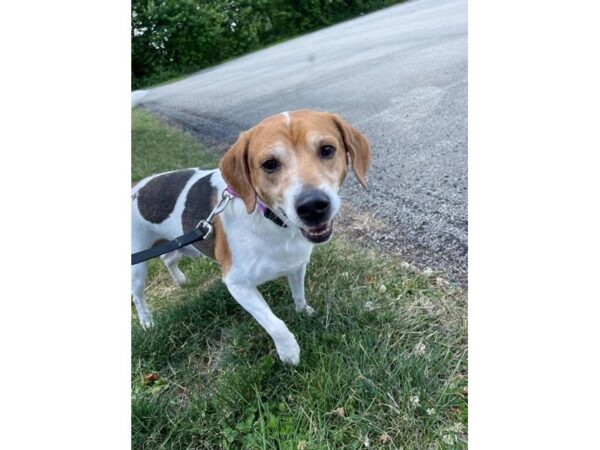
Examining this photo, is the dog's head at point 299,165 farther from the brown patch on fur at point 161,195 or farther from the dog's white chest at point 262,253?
the brown patch on fur at point 161,195

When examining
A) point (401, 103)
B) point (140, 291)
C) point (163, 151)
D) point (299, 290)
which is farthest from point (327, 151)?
point (163, 151)

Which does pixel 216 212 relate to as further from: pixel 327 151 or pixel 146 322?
pixel 146 322

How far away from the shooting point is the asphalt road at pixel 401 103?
2.95 meters

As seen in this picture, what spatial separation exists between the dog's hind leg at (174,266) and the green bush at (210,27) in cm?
134

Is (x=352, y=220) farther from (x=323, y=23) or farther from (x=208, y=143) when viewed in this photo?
(x=208, y=143)

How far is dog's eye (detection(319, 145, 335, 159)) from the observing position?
2188mm

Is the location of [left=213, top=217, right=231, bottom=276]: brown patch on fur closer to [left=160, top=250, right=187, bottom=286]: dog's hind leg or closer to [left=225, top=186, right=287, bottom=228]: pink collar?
[left=225, top=186, right=287, bottom=228]: pink collar

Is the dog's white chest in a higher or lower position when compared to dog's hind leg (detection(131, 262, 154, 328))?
higher

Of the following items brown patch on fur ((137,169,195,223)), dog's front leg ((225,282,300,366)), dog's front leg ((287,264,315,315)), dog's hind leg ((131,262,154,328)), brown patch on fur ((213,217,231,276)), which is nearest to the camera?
dog's front leg ((225,282,300,366))

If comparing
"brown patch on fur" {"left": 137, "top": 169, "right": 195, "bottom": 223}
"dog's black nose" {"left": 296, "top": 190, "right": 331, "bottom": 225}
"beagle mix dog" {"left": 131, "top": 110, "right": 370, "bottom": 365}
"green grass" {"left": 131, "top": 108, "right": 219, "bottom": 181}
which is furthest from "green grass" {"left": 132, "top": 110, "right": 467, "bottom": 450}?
"green grass" {"left": 131, "top": 108, "right": 219, "bottom": 181}

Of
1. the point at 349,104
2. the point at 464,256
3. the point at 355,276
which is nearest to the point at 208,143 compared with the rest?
the point at 349,104

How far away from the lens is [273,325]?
8.03 ft

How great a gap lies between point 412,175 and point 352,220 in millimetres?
643

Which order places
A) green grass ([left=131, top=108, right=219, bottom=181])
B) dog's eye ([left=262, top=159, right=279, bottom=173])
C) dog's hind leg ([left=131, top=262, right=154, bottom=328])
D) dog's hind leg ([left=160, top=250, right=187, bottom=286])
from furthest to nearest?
green grass ([left=131, top=108, right=219, bottom=181])
dog's hind leg ([left=160, top=250, right=187, bottom=286])
dog's hind leg ([left=131, top=262, right=154, bottom=328])
dog's eye ([left=262, top=159, right=279, bottom=173])
